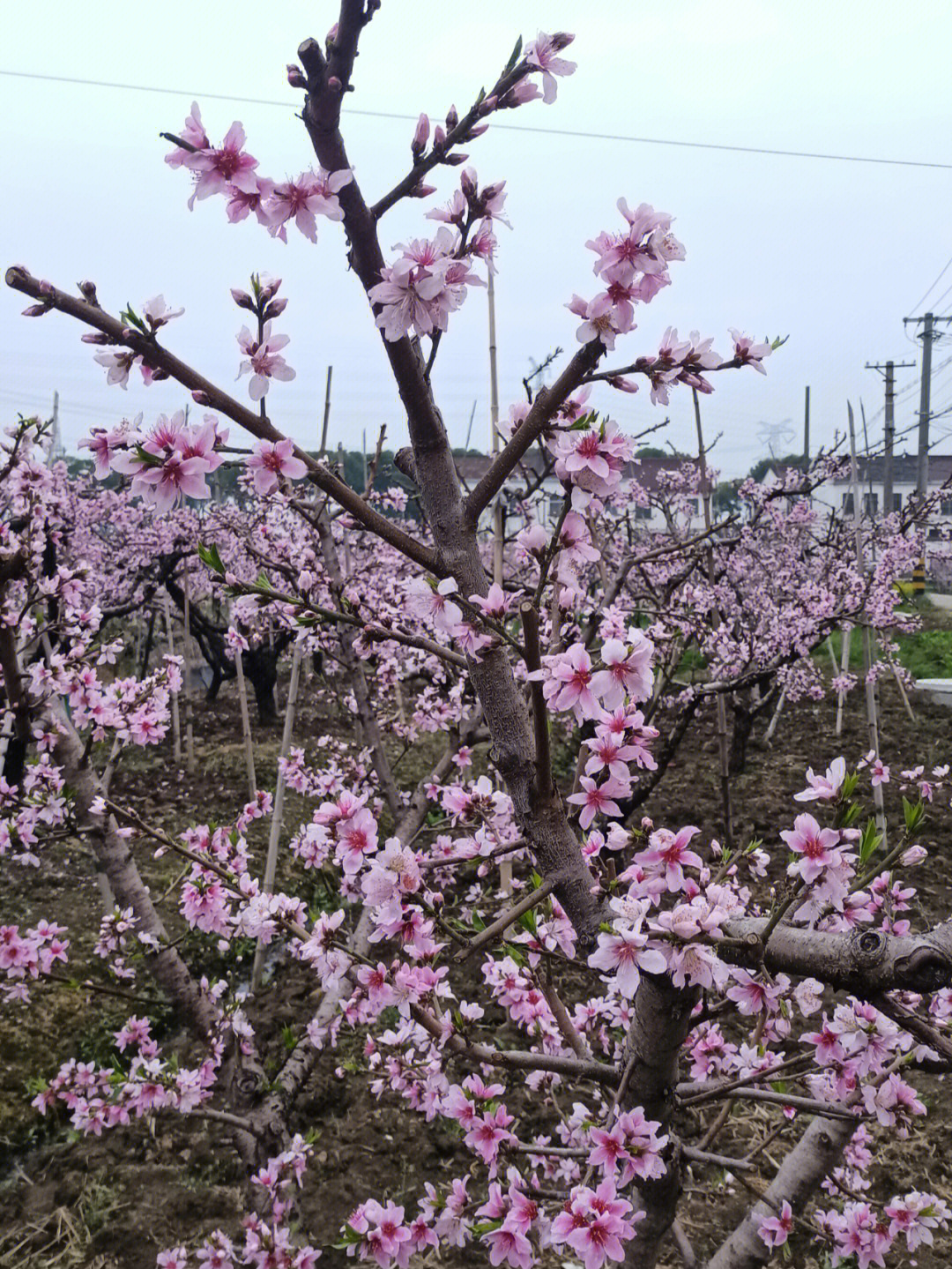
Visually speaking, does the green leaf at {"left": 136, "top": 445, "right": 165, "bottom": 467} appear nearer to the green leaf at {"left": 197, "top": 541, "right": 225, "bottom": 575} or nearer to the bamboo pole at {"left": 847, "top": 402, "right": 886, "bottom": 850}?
the green leaf at {"left": 197, "top": 541, "right": 225, "bottom": 575}

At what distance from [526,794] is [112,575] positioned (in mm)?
12639

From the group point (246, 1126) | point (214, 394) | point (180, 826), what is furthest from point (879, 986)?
point (180, 826)

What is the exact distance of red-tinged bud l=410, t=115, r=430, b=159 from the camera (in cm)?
130

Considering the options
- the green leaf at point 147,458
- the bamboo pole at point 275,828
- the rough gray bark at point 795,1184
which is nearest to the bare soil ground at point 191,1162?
the rough gray bark at point 795,1184

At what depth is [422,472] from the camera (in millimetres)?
1506

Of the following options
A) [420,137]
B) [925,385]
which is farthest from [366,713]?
[925,385]

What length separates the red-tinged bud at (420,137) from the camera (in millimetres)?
1297

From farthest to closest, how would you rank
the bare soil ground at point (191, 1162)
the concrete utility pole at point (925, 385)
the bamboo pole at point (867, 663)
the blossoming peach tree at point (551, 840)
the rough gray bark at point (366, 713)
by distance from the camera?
1. the concrete utility pole at point (925, 385)
2. the bamboo pole at point (867, 663)
3. the rough gray bark at point (366, 713)
4. the bare soil ground at point (191, 1162)
5. the blossoming peach tree at point (551, 840)

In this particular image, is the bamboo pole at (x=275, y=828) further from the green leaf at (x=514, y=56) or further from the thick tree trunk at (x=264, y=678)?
the thick tree trunk at (x=264, y=678)

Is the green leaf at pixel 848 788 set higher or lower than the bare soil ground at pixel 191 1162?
higher

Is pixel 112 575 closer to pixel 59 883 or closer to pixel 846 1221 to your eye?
pixel 59 883

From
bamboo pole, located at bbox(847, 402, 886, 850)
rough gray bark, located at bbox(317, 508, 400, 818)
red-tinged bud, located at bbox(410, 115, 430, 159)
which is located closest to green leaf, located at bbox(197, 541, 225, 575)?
red-tinged bud, located at bbox(410, 115, 430, 159)

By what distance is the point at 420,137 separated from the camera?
1311 mm

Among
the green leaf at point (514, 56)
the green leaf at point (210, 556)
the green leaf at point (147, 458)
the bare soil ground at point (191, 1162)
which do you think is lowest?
the bare soil ground at point (191, 1162)
